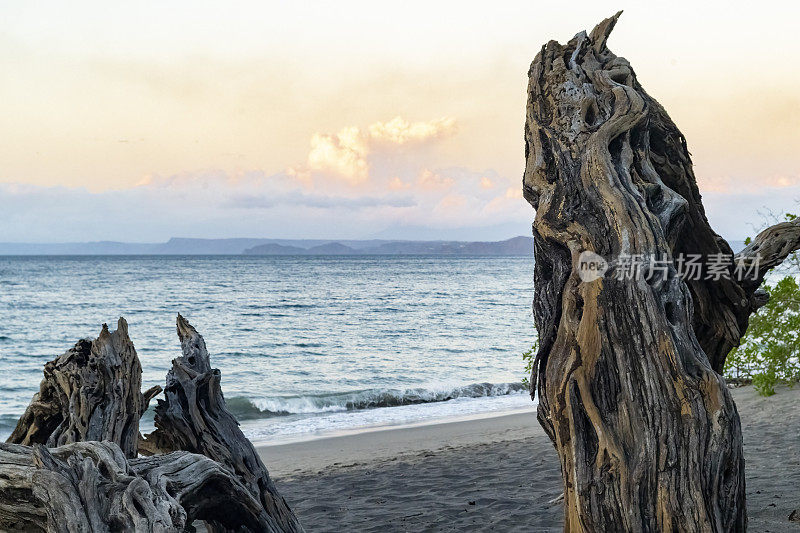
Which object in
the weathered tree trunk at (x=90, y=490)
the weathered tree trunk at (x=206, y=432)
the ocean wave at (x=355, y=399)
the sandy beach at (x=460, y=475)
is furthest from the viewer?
the ocean wave at (x=355, y=399)

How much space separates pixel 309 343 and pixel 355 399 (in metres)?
9.89

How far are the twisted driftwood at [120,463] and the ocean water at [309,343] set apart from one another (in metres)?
7.23

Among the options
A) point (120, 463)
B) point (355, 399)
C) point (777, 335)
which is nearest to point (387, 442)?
point (355, 399)

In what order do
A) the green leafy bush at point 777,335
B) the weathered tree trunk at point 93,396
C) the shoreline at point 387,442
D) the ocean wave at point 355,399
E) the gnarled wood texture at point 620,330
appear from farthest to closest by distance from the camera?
the ocean wave at point 355,399
the green leafy bush at point 777,335
the shoreline at point 387,442
the weathered tree trunk at point 93,396
the gnarled wood texture at point 620,330

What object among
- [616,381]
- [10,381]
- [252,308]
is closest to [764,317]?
[616,381]

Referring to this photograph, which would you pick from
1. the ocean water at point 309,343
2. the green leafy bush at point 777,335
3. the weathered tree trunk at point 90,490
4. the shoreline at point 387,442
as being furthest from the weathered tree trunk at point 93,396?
the green leafy bush at point 777,335

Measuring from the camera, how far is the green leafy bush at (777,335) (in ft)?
31.4

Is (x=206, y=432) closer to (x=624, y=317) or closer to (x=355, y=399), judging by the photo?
(x=624, y=317)

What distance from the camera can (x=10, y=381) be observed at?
17.4m

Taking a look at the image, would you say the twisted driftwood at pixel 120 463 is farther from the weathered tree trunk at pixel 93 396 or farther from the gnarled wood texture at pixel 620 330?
the gnarled wood texture at pixel 620 330

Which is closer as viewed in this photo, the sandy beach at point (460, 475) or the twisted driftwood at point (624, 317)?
the twisted driftwood at point (624, 317)

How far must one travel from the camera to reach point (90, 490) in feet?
9.02

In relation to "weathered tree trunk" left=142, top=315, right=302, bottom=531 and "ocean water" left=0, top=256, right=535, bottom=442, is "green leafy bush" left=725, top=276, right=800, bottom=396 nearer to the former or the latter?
"ocean water" left=0, top=256, right=535, bottom=442

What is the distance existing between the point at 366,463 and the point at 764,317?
611cm
